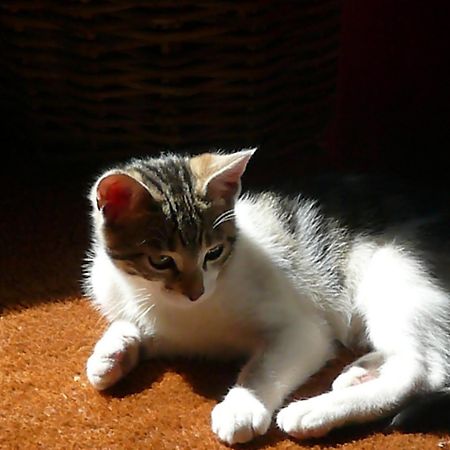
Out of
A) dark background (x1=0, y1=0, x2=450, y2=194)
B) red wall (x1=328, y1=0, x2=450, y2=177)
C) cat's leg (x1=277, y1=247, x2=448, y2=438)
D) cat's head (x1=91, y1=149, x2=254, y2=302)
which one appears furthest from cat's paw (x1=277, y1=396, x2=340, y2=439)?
red wall (x1=328, y1=0, x2=450, y2=177)

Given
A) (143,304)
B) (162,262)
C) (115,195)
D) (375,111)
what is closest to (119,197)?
(115,195)

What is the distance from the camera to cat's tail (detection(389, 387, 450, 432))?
4.07 feet

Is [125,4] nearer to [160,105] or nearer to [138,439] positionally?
[160,105]

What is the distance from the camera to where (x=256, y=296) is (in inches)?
56.1

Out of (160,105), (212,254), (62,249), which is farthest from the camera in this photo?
(160,105)

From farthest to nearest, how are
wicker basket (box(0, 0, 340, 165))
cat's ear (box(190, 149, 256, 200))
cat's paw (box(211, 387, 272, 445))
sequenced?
wicker basket (box(0, 0, 340, 165)) < cat's ear (box(190, 149, 256, 200)) < cat's paw (box(211, 387, 272, 445))

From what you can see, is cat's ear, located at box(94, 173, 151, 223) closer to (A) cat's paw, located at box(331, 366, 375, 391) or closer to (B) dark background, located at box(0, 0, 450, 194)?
(A) cat's paw, located at box(331, 366, 375, 391)

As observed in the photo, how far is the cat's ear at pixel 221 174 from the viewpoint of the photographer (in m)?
1.33

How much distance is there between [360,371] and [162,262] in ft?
1.26

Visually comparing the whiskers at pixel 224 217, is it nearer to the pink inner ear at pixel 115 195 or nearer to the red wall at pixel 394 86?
the pink inner ear at pixel 115 195

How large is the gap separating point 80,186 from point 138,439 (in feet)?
2.85

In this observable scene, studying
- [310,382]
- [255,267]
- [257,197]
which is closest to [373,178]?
[257,197]

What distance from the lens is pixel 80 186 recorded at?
1.98m

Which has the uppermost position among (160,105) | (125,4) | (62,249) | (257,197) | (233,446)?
(125,4)
